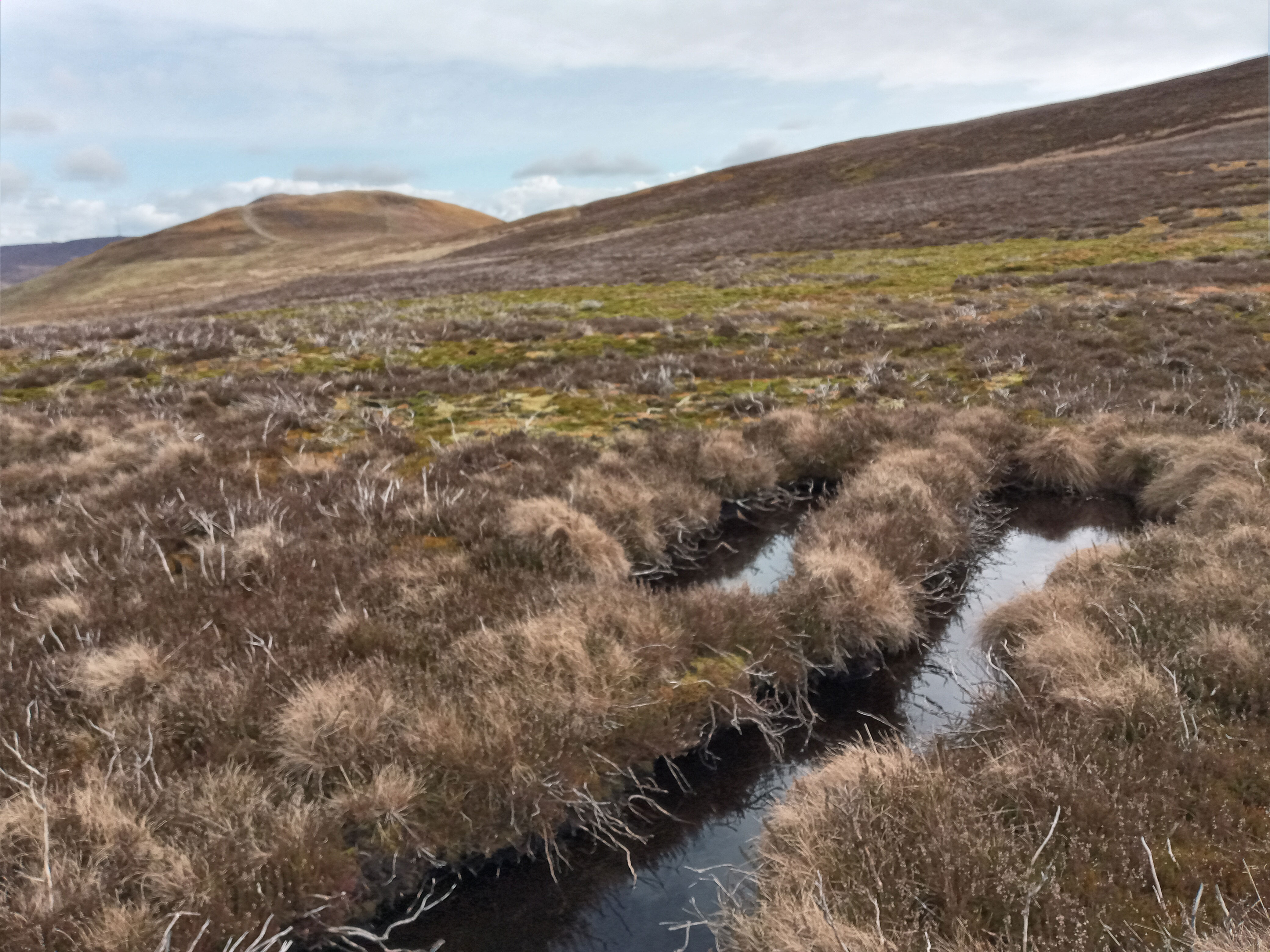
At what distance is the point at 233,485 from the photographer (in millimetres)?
8539

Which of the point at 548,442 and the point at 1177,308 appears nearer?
the point at 548,442

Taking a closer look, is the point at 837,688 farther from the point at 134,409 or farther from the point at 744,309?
the point at 744,309

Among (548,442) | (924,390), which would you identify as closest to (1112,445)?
(924,390)

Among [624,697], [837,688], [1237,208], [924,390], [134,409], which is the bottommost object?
[837,688]

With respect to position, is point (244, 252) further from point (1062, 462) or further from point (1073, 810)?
point (1073, 810)

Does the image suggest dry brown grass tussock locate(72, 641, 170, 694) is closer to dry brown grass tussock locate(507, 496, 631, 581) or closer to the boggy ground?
the boggy ground

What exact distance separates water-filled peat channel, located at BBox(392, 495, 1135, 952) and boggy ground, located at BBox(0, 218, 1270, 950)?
0.24 metres

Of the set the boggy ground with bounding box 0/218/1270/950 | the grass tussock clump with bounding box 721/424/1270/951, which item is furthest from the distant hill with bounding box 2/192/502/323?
the grass tussock clump with bounding box 721/424/1270/951

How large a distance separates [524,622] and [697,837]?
206 centimetres

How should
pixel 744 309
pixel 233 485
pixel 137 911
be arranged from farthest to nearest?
pixel 744 309 → pixel 233 485 → pixel 137 911

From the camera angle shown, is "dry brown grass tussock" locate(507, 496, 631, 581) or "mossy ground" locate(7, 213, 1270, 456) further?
"mossy ground" locate(7, 213, 1270, 456)

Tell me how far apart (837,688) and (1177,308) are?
15.5m

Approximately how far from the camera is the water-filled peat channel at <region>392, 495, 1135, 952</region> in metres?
4.08

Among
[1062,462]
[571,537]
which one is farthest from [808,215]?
[571,537]
